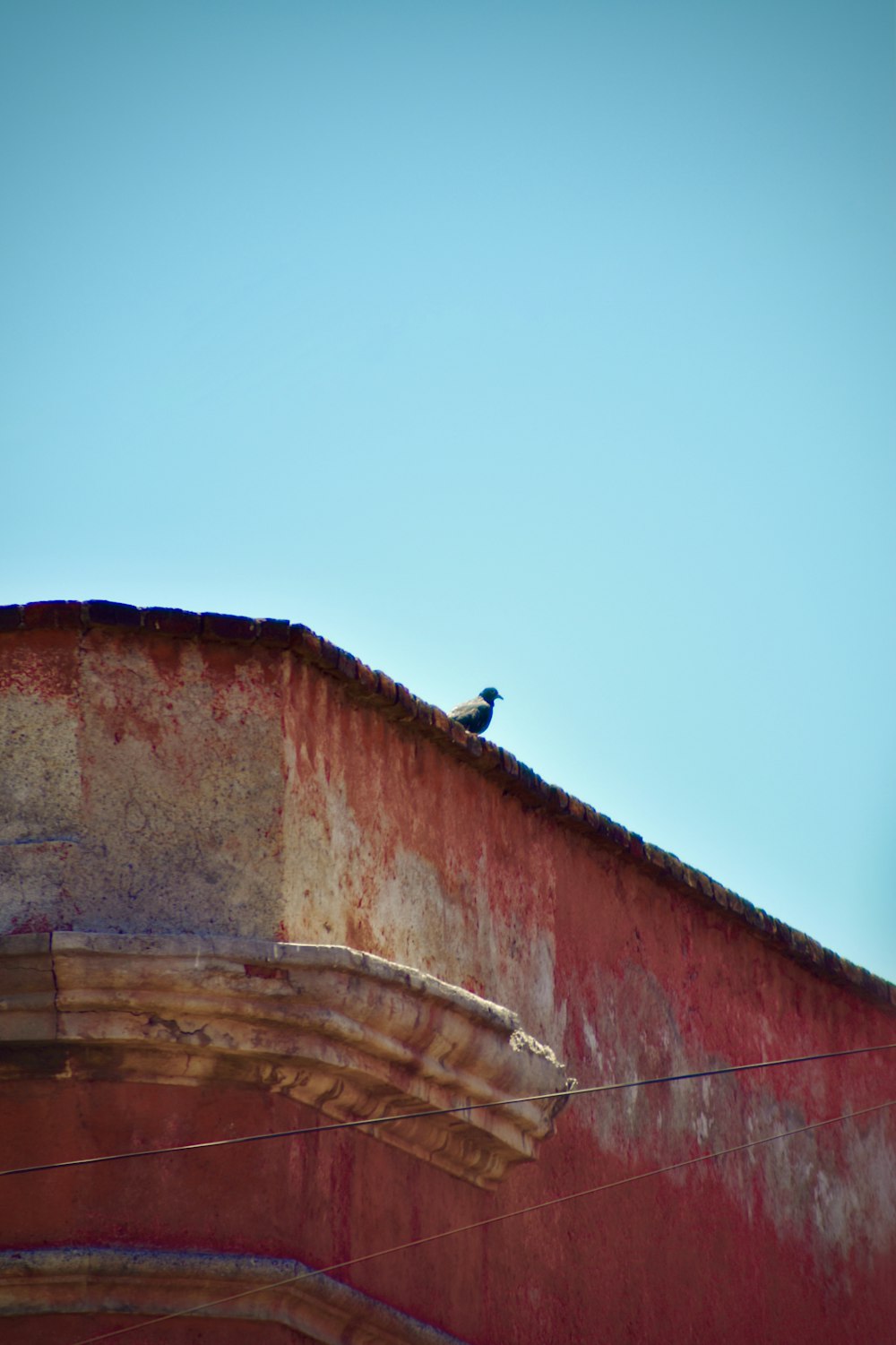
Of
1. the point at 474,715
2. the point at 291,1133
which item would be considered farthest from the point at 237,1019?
the point at 474,715

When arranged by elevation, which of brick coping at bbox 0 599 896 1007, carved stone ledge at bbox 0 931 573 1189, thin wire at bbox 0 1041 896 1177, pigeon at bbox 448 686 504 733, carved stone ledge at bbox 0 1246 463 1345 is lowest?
carved stone ledge at bbox 0 1246 463 1345

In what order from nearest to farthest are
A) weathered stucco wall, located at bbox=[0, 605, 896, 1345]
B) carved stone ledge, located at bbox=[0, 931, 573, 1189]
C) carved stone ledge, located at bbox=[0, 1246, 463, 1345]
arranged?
carved stone ledge, located at bbox=[0, 1246, 463, 1345], carved stone ledge, located at bbox=[0, 931, 573, 1189], weathered stucco wall, located at bbox=[0, 605, 896, 1345]

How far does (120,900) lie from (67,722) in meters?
0.61

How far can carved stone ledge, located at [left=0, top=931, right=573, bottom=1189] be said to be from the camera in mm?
5324

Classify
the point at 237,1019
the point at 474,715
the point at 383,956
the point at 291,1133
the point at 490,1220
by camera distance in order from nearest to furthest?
the point at 237,1019 < the point at 291,1133 < the point at 383,956 < the point at 490,1220 < the point at 474,715

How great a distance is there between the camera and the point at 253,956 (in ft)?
17.9

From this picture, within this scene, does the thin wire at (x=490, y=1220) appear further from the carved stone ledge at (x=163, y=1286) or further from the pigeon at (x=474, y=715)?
the pigeon at (x=474, y=715)

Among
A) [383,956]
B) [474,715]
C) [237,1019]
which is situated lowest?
[237,1019]

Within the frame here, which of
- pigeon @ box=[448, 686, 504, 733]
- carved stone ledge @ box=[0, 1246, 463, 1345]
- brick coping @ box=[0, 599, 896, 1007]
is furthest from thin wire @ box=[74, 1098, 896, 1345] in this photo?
pigeon @ box=[448, 686, 504, 733]

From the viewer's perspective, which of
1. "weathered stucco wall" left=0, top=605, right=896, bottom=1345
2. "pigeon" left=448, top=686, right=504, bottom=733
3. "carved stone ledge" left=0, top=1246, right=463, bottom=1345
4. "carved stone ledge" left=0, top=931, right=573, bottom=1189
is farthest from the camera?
"pigeon" left=448, top=686, right=504, bottom=733

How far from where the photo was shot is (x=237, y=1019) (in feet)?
17.9

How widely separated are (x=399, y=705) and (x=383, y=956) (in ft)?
2.80

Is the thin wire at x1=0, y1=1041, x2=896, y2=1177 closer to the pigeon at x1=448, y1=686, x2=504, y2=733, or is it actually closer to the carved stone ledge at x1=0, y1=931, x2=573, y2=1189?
the carved stone ledge at x1=0, y1=931, x2=573, y2=1189

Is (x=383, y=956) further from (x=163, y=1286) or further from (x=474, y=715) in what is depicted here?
(x=474, y=715)
